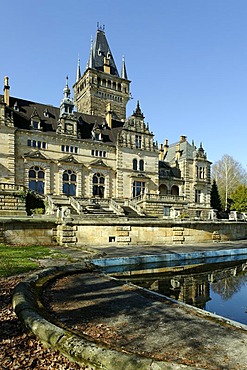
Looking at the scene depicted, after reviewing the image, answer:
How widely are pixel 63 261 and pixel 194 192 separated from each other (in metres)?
40.0

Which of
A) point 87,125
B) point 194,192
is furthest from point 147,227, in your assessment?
point 194,192

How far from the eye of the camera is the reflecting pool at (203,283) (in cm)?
835

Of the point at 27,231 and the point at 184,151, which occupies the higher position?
the point at 184,151

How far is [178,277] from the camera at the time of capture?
11398 mm

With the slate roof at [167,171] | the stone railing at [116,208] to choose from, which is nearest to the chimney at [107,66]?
the slate roof at [167,171]

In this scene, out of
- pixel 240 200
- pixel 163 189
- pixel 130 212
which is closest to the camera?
pixel 130 212

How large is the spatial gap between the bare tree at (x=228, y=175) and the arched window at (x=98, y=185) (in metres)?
31.4

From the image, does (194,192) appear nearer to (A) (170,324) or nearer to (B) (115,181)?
(B) (115,181)

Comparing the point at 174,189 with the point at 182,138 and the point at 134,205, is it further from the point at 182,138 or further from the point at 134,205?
the point at 134,205

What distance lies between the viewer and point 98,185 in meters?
A: 39.0

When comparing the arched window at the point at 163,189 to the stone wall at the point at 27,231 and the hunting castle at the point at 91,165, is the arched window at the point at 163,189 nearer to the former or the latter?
the hunting castle at the point at 91,165

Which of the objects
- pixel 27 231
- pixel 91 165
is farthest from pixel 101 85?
pixel 27 231

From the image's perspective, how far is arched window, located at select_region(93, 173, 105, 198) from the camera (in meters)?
38.8

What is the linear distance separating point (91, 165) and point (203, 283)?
29.3 meters
